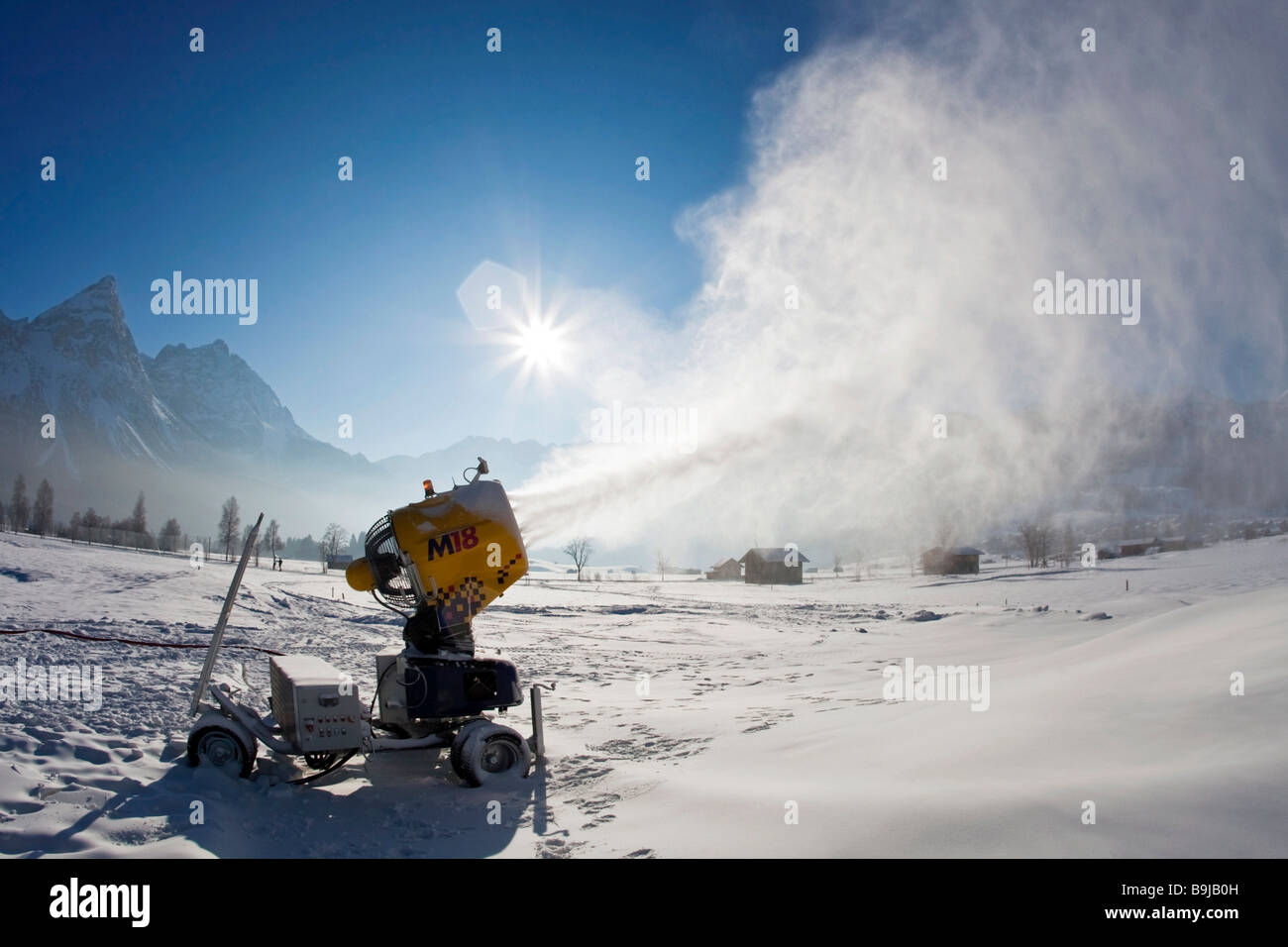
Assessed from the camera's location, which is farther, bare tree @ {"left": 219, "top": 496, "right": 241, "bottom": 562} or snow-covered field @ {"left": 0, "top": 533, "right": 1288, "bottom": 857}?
bare tree @ {"left": 219, "top": 496, "right": 241, "bottom": 562}

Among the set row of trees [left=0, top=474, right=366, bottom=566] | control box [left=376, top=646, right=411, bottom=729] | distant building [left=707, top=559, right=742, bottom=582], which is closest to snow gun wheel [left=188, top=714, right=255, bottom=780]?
control box [left=376, top=646, right=411, bottom=729]

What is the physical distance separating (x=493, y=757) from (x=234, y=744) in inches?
92.9

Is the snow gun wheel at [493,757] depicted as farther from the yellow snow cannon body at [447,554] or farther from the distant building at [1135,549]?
the distant building at [1135,549]

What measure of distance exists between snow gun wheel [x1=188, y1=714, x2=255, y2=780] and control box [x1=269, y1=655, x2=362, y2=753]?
391mm

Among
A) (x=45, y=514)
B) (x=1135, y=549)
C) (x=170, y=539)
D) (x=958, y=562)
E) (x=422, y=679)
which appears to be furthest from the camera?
(x=170, y=539)

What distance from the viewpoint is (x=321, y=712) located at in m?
6.10

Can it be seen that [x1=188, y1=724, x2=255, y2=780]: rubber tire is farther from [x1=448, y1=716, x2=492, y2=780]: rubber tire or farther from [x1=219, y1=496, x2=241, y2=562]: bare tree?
[x1=219, y1=496, x2=241, y2=562]: bare tree

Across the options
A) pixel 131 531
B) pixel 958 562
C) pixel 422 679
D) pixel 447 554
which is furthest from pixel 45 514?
pixel 958 562

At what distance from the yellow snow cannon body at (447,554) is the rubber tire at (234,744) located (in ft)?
6.01

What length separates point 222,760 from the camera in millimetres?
6020

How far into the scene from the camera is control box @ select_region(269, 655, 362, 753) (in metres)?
6.00

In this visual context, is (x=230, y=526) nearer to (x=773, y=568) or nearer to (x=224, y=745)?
(x=773, y=568)

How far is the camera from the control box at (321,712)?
6004mm

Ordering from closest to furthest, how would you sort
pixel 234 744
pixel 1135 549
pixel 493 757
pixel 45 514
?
pixel 234 744
pixel 493 757
pixel 1135 549
pixel 45 514
